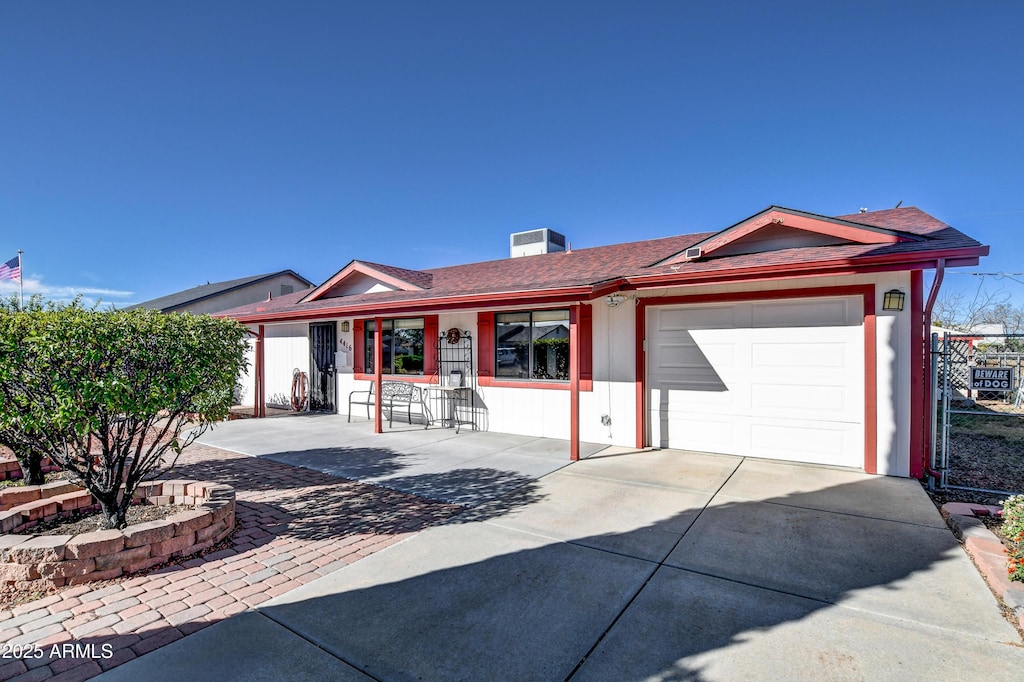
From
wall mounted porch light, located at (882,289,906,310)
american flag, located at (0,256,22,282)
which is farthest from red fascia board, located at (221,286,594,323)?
american flag, located at (0,256,22,282)

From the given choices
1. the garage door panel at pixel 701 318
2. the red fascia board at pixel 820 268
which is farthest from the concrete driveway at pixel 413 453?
the red fascia board at pixel 820 268

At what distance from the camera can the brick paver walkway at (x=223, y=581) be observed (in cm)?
238

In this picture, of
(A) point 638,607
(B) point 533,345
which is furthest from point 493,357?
(A) point 638,607

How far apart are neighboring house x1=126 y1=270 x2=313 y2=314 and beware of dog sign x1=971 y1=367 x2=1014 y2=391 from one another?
2100 cm

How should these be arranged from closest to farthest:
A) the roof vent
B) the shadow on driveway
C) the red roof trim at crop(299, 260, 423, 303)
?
the shadow on driveway, the red roof trim at crop(299, 260, 423, 303), the roof vent

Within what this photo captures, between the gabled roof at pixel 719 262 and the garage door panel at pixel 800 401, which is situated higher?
the gabled roof at pixel 719 262

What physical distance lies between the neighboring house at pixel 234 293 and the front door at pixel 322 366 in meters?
8.98

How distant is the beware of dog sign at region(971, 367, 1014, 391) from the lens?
16.6ft

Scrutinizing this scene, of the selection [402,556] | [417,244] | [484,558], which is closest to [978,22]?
[484,558]

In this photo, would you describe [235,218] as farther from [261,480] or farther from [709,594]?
[709,594]

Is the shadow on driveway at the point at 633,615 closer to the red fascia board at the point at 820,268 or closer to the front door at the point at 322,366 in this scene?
the red fascia board at the point at 820,268

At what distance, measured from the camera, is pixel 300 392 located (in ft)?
39.8

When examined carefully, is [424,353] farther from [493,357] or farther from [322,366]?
[322,366]

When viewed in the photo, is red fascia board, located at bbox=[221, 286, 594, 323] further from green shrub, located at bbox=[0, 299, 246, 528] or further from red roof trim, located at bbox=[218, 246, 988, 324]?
green shrub, located at bbox=[0, 299, 246, 528]
